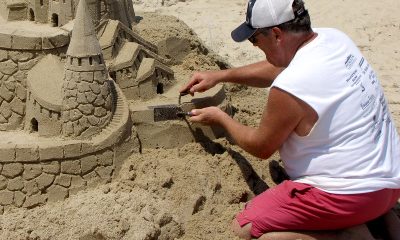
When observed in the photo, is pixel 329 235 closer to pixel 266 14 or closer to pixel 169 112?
pixel 266 14

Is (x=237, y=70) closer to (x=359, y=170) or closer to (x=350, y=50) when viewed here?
(x=350, y=50)

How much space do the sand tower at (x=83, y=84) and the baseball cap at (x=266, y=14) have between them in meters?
1.24

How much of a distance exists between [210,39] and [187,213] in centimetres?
539

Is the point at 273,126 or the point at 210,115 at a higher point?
the point at 273,126

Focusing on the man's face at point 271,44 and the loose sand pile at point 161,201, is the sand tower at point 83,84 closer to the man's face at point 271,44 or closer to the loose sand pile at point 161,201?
the loose sand pile at point 161,201

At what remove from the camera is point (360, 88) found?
3.54 m

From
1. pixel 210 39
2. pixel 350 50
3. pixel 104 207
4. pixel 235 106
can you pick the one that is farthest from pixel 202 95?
pixel 210 39

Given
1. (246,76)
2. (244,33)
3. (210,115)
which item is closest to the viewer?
(244,33)

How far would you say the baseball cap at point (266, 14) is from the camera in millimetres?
3533

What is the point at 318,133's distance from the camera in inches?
138

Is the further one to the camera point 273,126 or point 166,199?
point 166,199

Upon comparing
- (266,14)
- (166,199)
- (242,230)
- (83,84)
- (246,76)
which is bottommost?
(166,199)

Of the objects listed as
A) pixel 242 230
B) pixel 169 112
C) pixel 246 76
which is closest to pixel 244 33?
pixel 246 76

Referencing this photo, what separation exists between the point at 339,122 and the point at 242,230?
0.98 m
